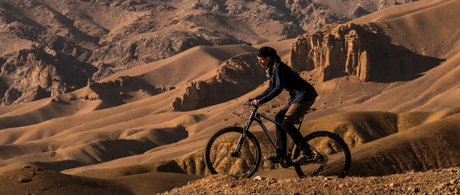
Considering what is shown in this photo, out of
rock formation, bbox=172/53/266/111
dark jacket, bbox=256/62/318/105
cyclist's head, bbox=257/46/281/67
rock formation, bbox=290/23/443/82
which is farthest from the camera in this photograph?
rock formation, bbox=172/53/266/111

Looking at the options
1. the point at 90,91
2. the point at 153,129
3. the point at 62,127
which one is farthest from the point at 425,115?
the point at 90,91

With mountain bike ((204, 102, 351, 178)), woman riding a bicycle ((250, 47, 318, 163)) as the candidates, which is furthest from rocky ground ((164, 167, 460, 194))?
woman riding a bicycle ((250, 47, 318, 163))

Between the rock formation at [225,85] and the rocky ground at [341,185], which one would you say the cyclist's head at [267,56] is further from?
the rock formation at [225,85]

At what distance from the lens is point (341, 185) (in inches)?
458

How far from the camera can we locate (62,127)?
141125 millimetres

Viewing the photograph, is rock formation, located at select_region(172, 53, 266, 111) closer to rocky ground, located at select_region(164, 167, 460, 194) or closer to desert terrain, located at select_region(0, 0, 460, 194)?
desert terrain, located at select_region(0, 0, 460, 194)

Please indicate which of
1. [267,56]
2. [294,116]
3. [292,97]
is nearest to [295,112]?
[294,116]

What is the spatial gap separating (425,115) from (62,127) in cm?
10372

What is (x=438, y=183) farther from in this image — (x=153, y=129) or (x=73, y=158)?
(x=153, y=129)

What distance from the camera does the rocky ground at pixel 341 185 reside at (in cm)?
1113

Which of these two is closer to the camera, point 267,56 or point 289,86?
point 267,56

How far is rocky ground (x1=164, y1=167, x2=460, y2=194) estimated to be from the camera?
11133 millimetres

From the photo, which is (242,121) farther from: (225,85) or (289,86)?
(225,85)

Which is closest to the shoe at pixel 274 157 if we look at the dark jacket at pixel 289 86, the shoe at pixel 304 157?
the shoe at pixel 304 157
